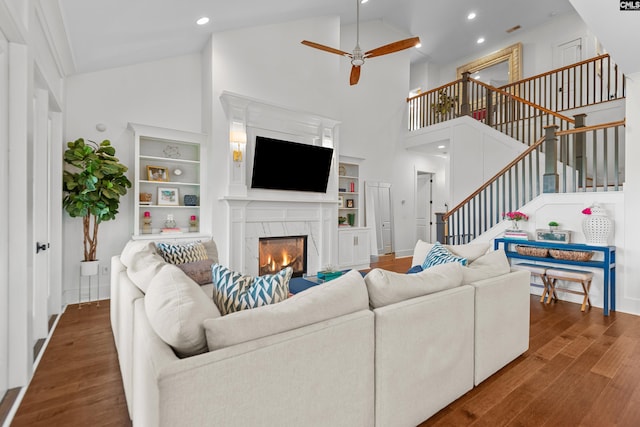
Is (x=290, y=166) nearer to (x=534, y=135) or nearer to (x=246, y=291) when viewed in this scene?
(x=246, y=291)

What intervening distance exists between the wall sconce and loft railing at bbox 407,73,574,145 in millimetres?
4575

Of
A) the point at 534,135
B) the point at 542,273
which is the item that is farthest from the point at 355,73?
the point at 534,135

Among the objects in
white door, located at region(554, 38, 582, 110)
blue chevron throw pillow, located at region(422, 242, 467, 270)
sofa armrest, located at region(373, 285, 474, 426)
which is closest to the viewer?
sofa armrest, located at region(373, 285, 474, 426)

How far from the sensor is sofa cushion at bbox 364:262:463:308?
171 cm

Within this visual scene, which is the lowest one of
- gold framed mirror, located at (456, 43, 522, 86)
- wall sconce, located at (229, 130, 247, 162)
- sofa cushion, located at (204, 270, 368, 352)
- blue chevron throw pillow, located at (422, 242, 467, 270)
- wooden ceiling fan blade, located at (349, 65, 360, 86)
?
sofa cushion, located at (204, 270, 368, 352)

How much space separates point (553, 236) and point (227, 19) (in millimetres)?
5035

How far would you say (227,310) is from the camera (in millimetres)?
1498

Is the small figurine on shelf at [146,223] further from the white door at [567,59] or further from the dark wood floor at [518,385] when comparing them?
the white door at [567,59]

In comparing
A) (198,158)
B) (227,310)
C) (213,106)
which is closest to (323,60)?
(213,106)

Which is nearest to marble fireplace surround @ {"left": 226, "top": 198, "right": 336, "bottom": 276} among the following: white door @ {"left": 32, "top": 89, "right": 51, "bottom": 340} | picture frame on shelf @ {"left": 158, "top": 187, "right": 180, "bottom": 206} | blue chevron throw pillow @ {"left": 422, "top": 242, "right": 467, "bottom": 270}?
picture frame on shelf @ {"left": 158, "top": 187, "right": 180, "bottom": 206}

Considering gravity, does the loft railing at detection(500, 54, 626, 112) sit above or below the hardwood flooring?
above

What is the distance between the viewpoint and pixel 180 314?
1.20 m

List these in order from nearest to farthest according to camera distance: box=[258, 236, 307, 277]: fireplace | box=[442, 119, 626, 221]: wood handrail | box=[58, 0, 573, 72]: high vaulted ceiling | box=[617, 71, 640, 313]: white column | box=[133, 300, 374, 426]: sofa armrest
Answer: box=[133, 300, 374, 426]: sofa armrest < box=[58, 0, 573, 72]: high vaulted ceiling < box=[617, 71, 640, 313]: white column < box=[442, 119, 626, 221]: wood handrail < box=[258, 236, 307, 277]: fireplace

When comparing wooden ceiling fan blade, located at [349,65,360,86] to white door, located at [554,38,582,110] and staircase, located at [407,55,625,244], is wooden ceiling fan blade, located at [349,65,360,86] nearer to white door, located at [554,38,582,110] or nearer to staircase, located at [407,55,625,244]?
staircase, located at [407,55,625,244]
